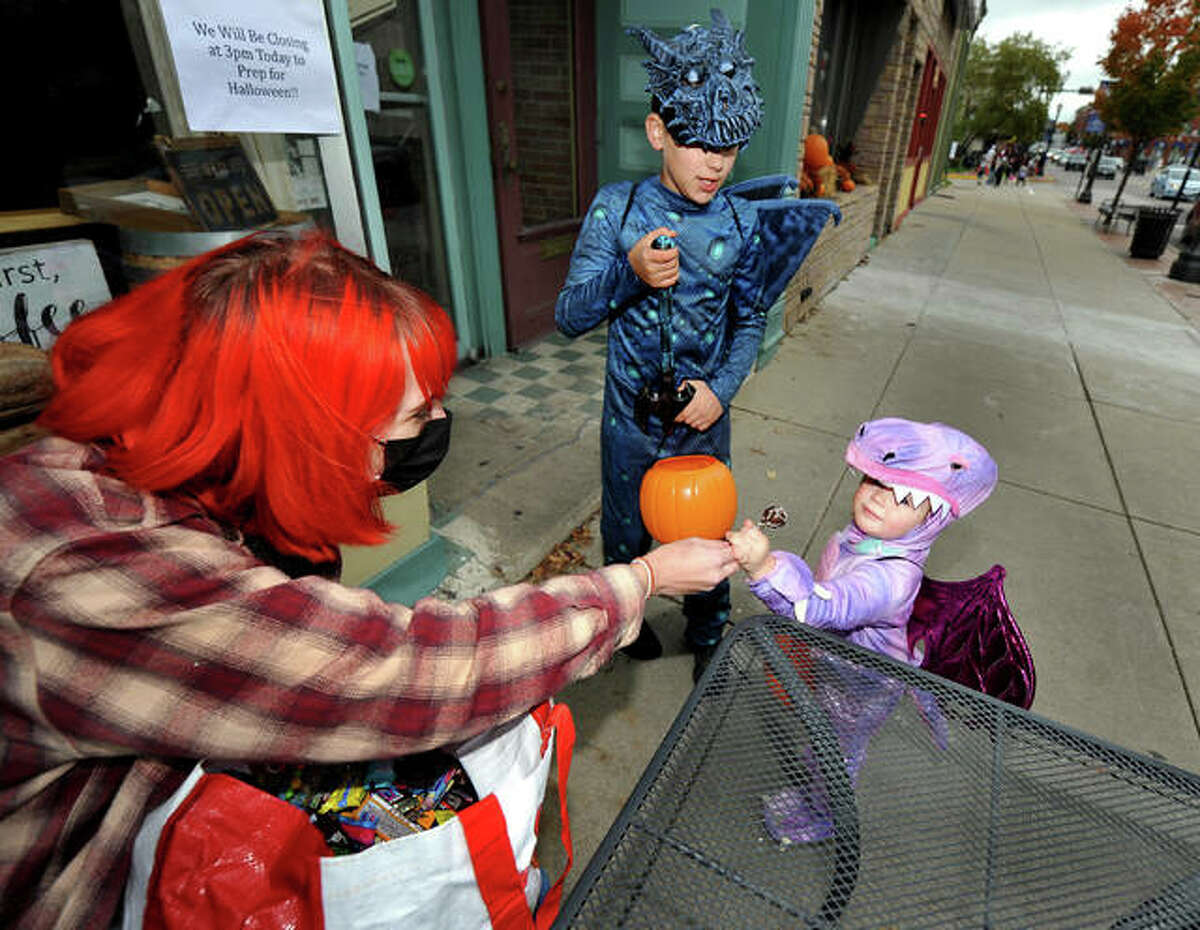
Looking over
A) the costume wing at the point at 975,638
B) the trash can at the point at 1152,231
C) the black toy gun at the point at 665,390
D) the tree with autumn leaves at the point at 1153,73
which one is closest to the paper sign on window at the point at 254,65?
the black toy gun at the point at 665,390

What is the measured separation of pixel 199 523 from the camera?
0.86m

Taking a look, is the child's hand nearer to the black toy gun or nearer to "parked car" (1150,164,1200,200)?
the black toy gun

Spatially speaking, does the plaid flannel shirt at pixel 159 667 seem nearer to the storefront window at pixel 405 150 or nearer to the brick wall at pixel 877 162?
the storefront window at pixel 405 150

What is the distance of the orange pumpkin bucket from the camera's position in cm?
159

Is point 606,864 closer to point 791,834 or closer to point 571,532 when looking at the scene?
point 791,834

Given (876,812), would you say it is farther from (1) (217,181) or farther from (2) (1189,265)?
(2) (1189,265)

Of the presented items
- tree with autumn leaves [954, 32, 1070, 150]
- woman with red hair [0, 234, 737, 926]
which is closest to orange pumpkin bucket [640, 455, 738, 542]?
woman with red hair [0, 234, 737, 926]

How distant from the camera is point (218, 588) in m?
0.75

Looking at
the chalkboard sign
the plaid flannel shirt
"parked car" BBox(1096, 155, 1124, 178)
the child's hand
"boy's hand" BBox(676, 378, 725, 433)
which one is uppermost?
the chalkboard sign

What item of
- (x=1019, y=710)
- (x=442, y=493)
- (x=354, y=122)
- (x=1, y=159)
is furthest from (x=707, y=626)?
(x=1, y=159)

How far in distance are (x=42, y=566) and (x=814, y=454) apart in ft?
13.6

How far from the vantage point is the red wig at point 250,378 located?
2.72 ft

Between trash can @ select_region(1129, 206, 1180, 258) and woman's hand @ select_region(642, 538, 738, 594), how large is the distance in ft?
50.4

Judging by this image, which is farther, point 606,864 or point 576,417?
point 576,417
